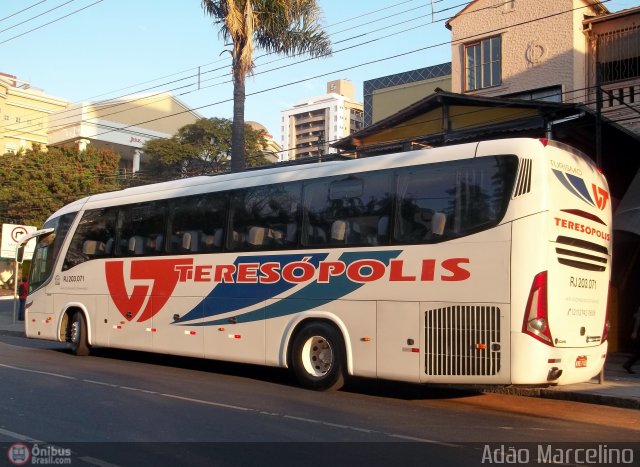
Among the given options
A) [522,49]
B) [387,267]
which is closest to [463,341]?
[387,267]

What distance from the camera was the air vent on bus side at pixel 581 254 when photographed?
8969 mm

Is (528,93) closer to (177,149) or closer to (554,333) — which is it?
(554,333)

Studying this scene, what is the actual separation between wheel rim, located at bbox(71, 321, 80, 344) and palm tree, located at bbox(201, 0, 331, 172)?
267 inches

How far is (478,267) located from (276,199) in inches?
164

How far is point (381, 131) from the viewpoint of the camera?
65.4 feet

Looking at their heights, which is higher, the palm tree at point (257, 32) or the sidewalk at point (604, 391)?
the palm tree at point (257, 32)

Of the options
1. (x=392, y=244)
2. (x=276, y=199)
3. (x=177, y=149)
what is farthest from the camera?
(x=177, y=149)

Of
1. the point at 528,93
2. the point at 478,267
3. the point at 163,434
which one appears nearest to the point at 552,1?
the point at 528,93

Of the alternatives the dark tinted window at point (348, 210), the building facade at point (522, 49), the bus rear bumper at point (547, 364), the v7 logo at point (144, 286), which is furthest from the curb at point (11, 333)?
the bus rear bumper at point (547, 364)

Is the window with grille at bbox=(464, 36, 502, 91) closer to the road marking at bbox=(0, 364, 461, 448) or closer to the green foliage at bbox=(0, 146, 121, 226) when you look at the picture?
the road marking at bbox=(0, 364, 461, 448)

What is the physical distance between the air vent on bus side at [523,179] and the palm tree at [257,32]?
1237 centimetres

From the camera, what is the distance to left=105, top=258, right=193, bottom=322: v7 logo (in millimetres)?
13273

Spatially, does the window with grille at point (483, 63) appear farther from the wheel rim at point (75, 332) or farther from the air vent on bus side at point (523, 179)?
the wheel rim at point (75, 332)

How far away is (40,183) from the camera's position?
42.0 meters
